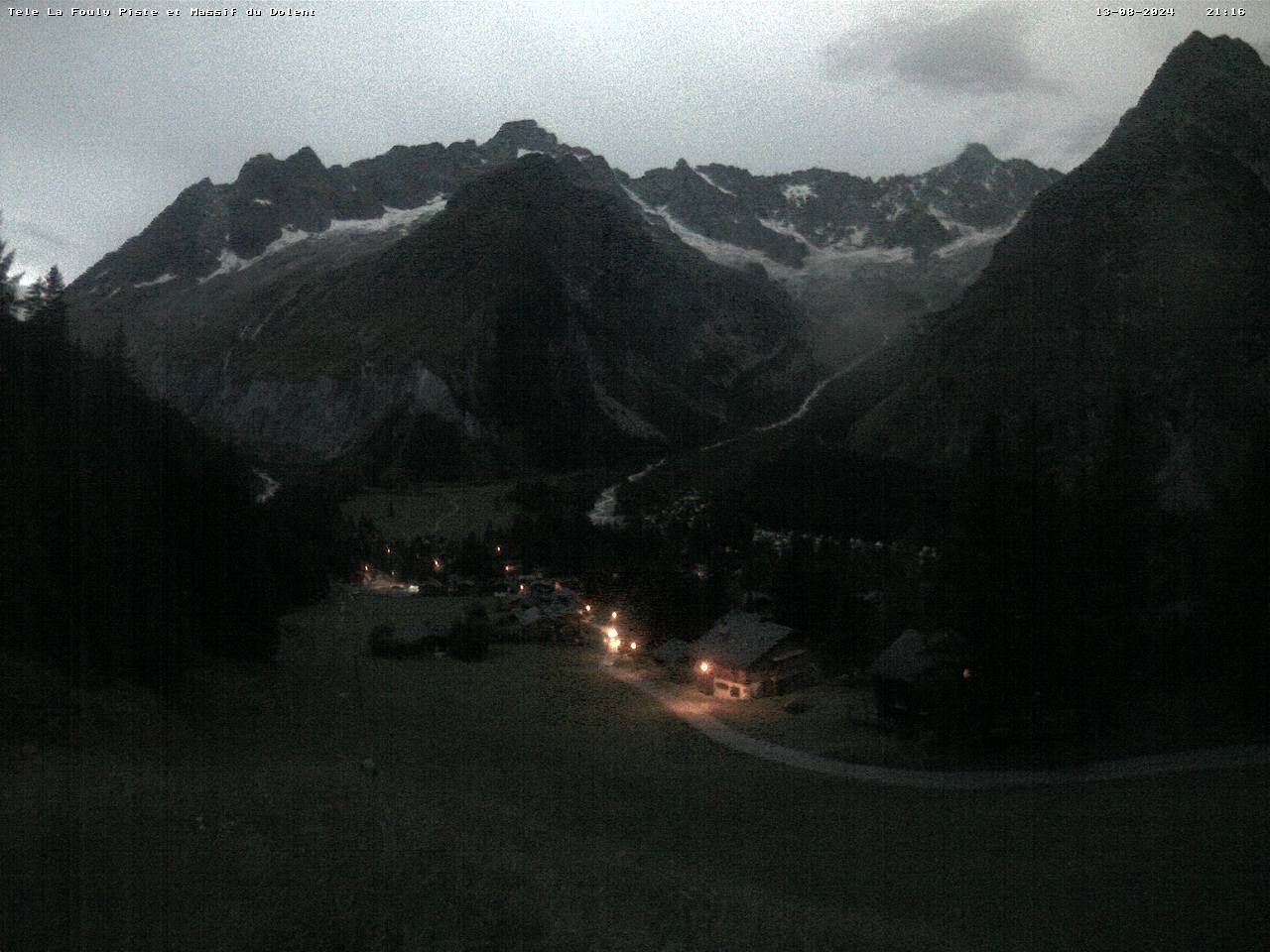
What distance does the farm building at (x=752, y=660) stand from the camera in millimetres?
46688

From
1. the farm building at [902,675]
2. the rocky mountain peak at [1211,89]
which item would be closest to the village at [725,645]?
the farm building at [902,675]

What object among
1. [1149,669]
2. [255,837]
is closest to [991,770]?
[1149,669]

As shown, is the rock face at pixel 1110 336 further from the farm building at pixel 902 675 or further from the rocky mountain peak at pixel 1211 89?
the farm building at pixel 902 675

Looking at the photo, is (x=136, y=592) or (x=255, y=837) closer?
(x=255, y=837)

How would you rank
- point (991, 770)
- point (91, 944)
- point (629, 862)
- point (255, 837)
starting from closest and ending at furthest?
point (91, 944)
point (255, 837)
point (629, 862)
point (991, 770)

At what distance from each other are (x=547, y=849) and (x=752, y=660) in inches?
1223

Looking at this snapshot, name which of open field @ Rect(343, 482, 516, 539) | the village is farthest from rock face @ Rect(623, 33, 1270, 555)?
the village

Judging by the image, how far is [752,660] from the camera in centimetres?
4650

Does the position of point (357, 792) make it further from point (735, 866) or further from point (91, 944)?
point (91, 944)

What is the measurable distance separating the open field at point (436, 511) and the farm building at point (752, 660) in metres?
74.8

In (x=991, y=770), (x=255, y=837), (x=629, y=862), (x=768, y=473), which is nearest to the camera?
(x=255, y=837)

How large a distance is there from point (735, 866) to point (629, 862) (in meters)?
2.53

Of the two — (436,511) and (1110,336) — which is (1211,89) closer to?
(1110,336)

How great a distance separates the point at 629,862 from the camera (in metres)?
16.4
